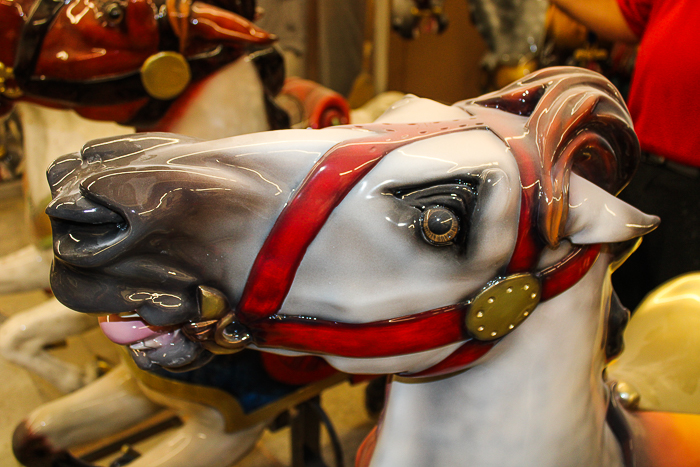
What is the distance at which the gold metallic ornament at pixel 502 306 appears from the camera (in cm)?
40

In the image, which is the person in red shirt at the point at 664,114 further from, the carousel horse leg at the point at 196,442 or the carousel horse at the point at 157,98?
the carousel horse leg at the point at 196,442

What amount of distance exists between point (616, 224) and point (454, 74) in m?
1.94

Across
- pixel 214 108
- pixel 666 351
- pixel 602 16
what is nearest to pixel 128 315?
pixel 666 351

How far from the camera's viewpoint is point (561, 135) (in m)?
0.40

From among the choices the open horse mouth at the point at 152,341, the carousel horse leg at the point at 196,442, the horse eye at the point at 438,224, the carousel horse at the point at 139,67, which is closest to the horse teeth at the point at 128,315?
the open horse mouth at the point at 152,341

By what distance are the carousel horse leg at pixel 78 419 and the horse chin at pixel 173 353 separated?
2.69 ft

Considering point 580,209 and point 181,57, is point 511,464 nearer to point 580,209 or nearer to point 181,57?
point 580,209

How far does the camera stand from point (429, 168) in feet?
1.21

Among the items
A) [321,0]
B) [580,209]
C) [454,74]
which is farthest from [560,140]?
[321,0]

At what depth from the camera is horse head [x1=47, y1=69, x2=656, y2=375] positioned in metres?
0.34

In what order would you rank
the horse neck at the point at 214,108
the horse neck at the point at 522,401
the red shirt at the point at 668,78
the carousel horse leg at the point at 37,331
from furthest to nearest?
the carousel horse leg at the point at 37,331 → the horse neck at the point at 214,108 → the red shirt at the point at 668,78 → the horse neck at the point at 522,401

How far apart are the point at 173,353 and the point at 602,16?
0.95 metres

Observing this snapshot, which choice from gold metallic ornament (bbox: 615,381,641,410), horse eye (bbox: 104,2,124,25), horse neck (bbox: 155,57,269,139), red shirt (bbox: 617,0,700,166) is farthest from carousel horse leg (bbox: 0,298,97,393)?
red shirt (bbox: 617,0,700,166)

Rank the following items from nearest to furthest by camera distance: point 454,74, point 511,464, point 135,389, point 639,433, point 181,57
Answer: point 511,464, point 639,433, point 181,57, point 135,389, point 454,74
